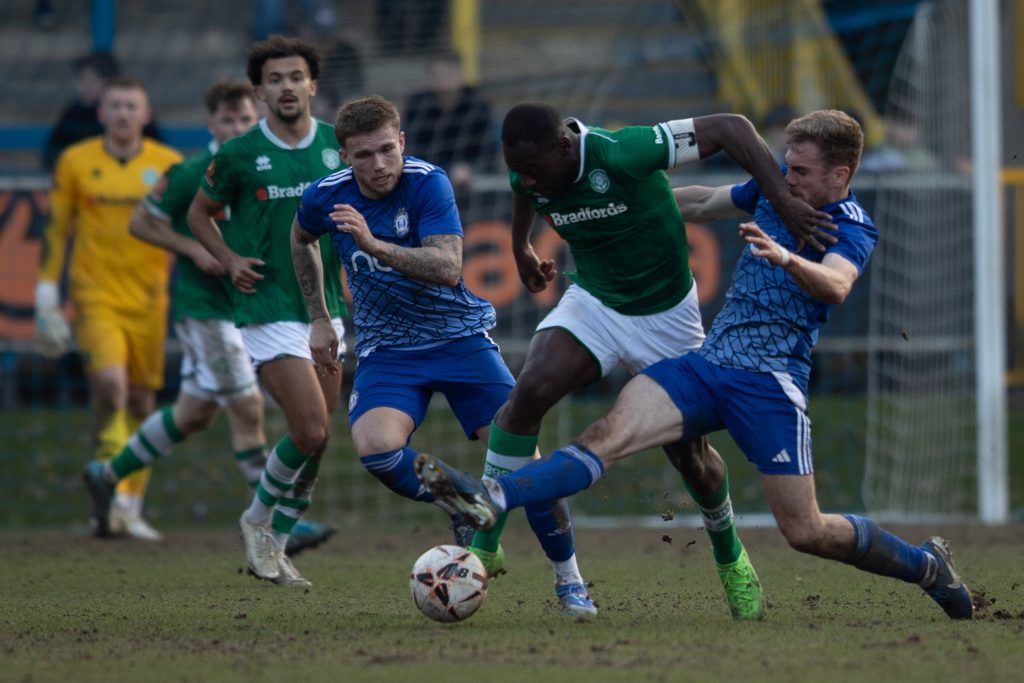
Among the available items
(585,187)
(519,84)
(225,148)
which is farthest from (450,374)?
(519,84)

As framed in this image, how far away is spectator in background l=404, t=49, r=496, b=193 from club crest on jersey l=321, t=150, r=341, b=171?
4.14 metres

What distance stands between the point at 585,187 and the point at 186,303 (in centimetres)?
407

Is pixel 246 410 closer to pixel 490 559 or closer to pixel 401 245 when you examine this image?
pixel 401 245

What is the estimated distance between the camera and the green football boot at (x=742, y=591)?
20.1ft

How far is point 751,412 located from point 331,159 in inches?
121

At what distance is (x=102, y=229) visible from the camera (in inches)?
406

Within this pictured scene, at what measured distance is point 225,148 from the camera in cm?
786

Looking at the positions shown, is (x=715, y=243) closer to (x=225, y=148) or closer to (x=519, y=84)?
(x=519, y=84)

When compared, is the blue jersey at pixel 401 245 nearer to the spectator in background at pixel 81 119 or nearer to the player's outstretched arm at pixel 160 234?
the player's outstretched arm at pixel 160 234

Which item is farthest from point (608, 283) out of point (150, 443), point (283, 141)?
point (150, 443)

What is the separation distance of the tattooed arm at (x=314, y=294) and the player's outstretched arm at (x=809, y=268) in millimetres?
2141

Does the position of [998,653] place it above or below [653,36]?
below

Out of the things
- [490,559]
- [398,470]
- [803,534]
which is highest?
[398,470]

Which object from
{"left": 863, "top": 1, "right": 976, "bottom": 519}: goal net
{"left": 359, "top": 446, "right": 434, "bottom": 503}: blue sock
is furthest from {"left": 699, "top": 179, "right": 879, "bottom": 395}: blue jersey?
{"left": 863, "top": 1, "right": 976, "bottom": 519}: goal net
